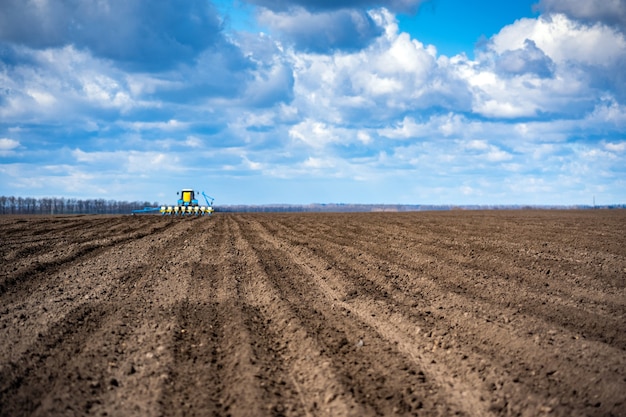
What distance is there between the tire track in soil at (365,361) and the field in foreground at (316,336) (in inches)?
1.0

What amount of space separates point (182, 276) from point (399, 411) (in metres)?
8.31

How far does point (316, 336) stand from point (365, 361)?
Answer: 119cm

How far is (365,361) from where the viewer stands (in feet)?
22.3

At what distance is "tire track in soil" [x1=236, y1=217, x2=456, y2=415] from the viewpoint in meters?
5.57

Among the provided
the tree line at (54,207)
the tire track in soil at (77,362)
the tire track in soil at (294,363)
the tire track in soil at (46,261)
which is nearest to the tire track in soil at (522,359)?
the tire track in soil at (294,363)

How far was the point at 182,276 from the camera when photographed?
12.7 meters

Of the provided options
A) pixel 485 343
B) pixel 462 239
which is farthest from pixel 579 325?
pixel 462 239

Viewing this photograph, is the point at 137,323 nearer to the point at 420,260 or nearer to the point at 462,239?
the point at 420,260

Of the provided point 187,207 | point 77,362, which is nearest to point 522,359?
point 77,362

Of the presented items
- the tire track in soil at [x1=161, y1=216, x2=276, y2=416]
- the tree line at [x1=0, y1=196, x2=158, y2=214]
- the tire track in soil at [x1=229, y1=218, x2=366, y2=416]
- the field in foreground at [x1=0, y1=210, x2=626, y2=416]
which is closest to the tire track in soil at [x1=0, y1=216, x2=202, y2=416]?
the field in foreground at [x1=0, y1=210, x2=626, y2=416]

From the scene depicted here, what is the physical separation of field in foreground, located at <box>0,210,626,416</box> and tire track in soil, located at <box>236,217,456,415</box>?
0.02 meters

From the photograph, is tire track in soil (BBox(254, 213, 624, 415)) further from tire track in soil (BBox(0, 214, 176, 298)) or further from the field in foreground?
tire track in soil (BBox(0, 214, 176, 298))

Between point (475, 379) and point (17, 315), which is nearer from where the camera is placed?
point (475, 379)

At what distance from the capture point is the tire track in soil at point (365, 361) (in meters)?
5.57
